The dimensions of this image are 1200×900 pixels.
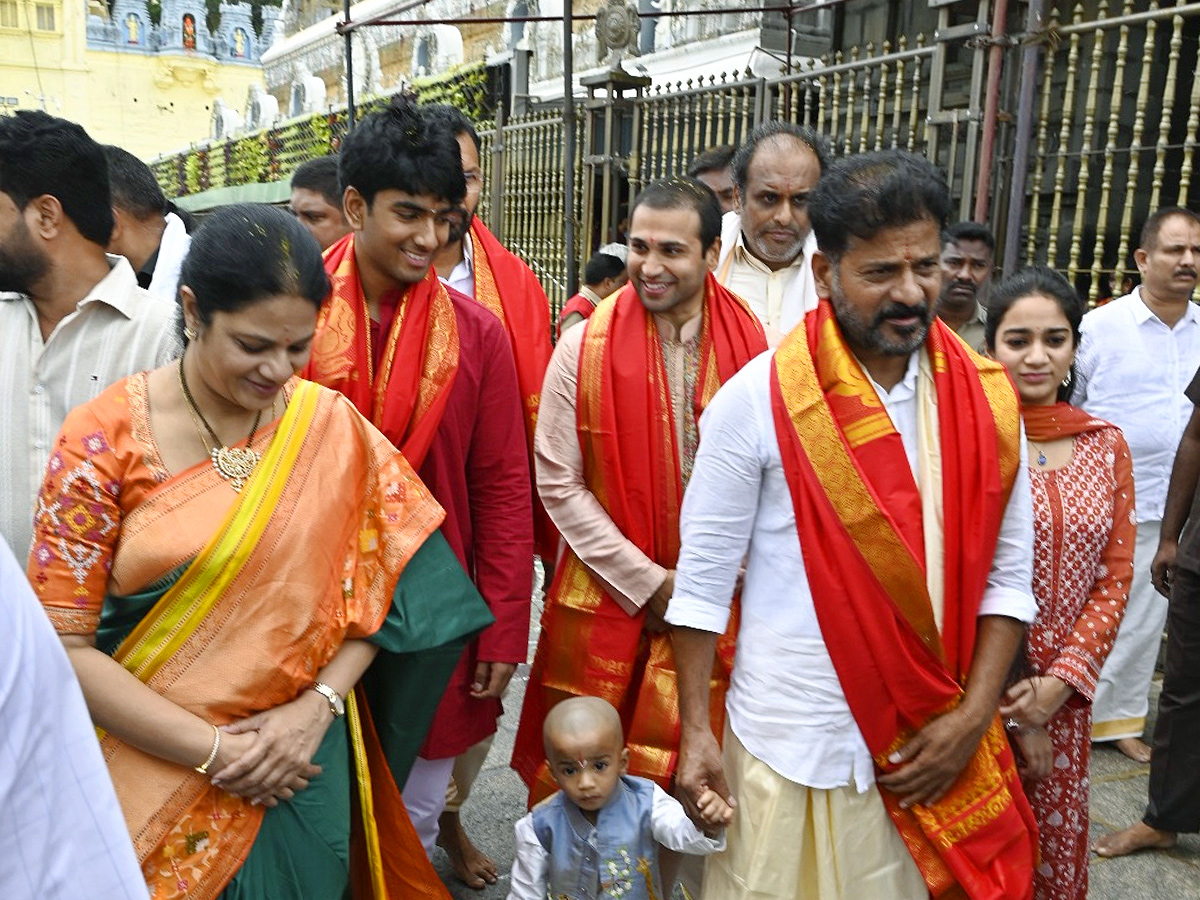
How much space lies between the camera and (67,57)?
126ft

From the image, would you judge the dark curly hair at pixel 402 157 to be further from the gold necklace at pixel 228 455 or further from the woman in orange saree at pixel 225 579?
the gold necklace at pixel 228 455

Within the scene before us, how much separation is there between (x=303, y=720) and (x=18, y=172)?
1.23 m

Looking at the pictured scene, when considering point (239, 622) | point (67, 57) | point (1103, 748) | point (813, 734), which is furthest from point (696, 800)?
point (67, 57)

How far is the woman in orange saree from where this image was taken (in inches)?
71.4

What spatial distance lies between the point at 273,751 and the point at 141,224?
8.35 feet

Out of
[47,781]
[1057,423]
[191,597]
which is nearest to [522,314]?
[1057,423]

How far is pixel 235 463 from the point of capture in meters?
1.92

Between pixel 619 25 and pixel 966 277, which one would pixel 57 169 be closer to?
pixel 966 277

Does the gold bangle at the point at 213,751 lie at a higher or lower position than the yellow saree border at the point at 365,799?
higher

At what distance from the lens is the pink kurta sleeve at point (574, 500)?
266 centimetres

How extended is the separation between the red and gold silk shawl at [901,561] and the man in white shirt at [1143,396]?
2.43m

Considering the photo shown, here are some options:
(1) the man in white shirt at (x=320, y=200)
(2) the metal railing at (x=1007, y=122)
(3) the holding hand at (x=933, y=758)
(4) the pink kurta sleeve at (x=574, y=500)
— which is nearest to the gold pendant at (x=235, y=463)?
(4) the pink kurta sleeve at (x=574, y=500)

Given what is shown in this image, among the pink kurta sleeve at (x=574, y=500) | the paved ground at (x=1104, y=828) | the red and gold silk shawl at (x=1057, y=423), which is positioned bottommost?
the paved ground at (x=1104, y=828)

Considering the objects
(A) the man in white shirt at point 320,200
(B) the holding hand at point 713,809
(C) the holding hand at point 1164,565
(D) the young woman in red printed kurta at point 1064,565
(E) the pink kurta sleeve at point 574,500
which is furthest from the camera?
(A) the man in white shirt at point 320,200
